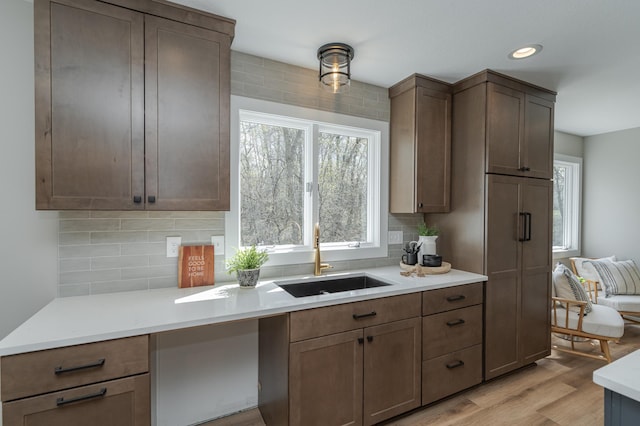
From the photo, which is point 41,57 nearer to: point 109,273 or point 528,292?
point 109,273

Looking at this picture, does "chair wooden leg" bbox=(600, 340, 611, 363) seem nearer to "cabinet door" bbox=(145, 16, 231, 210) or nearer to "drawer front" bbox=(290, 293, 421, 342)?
"drawer front" bbox=(290, 293, 421, 342)

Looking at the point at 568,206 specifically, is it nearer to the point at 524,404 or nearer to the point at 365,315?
the point at 524,404

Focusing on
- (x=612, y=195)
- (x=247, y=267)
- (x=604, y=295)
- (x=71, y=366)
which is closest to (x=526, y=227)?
(x=604, y=295)

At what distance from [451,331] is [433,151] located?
143 centimetres

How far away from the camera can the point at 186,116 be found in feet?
5.42

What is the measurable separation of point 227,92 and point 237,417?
209 cm

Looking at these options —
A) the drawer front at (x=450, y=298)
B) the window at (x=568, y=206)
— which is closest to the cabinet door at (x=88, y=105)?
the drawer front at (x=450, y=298)

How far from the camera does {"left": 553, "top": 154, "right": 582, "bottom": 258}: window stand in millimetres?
4266

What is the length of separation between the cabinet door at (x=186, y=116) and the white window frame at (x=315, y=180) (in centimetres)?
34

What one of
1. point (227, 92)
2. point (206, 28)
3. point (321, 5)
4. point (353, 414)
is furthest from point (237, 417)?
point (321, 5)

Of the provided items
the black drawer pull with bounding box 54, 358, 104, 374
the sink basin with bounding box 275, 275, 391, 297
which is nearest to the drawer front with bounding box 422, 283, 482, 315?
the sink basin with bounding box 275, 275, 391, 297

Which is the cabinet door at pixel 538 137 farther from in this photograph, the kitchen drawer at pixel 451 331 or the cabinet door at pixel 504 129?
the kitchen drawer at pixel 451 331

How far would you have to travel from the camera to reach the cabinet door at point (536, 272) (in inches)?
102

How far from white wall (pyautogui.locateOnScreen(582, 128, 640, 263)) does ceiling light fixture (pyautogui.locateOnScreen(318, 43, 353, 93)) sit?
4244mm
